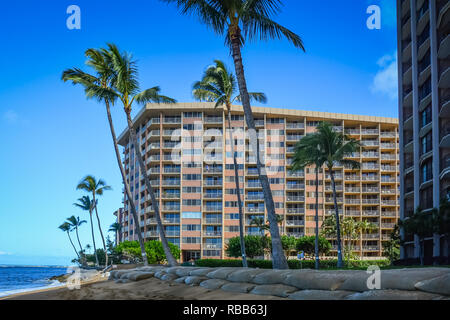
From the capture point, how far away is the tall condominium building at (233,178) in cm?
8756

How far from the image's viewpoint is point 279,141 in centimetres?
9244

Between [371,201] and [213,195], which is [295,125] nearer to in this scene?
[371,201]

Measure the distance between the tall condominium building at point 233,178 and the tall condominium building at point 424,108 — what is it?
42626 mm

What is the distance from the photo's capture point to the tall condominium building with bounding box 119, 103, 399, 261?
87.6 metres

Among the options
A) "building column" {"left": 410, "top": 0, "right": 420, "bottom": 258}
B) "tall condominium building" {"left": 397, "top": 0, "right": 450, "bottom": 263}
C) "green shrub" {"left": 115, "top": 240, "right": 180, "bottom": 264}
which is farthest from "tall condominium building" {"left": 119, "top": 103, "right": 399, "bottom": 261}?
"building column" {"left": 410, "top": 0, "right": 420, "bottom": 258}

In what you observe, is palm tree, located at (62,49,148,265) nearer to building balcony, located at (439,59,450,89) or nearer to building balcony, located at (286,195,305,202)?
building balcony, located at (439,59,450,89)

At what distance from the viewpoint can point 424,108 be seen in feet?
138

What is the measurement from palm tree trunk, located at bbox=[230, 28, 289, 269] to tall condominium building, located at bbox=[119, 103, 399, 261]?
70.2m

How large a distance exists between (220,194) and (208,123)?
43.6 feet

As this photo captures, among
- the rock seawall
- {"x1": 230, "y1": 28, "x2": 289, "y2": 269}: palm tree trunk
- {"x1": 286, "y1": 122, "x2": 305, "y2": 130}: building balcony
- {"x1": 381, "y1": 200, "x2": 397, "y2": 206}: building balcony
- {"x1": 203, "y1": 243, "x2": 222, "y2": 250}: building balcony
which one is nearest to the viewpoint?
the rock seawall


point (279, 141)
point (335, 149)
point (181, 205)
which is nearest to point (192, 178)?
point (181, 205)

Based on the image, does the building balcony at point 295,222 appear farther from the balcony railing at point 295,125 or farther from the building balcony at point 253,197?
the balcony railing at point 295,125

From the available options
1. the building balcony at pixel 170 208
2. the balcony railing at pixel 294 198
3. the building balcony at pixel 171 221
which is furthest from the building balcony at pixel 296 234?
the building balcony at pixel 170 208
